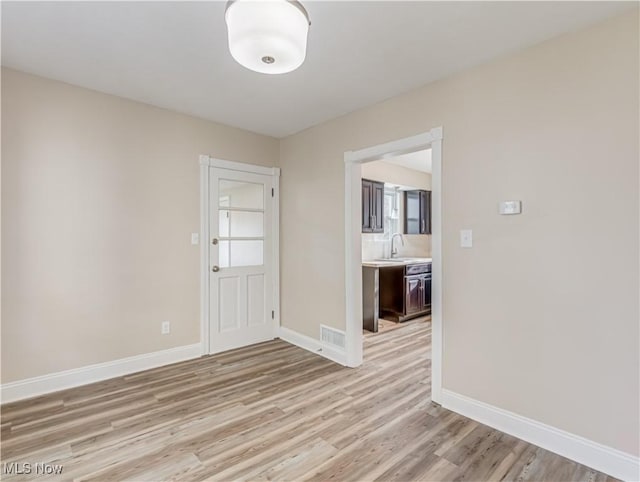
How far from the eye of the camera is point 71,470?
1834mm

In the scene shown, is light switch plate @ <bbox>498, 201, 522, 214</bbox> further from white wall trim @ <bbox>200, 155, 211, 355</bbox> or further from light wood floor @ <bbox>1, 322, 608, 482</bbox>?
white wall trim @ <bbox>200, 155, 211, 355</bbox>

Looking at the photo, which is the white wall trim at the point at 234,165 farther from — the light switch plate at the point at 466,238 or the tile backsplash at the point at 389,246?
the light switch plate at the point at 466,238

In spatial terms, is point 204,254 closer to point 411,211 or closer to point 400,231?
point 400,231

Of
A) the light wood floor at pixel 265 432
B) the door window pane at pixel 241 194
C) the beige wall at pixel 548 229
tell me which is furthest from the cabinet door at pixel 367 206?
the light wood floor at pixel 265 432

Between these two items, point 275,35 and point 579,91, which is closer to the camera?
point 275,35

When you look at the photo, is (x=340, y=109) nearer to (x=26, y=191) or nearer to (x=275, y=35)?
(x=275, y=35)

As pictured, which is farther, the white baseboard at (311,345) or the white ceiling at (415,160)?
the white ceiling at (415,160)

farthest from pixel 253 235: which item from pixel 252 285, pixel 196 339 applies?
pixel 196 339

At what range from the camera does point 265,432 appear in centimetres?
220

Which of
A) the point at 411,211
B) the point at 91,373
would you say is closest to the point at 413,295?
the point at 411,211

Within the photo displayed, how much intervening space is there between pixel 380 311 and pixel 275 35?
462cm

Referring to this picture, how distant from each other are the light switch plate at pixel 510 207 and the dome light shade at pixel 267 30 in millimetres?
1654

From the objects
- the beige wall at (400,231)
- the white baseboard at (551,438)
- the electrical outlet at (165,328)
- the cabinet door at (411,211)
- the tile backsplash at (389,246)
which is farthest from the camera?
the cabinet door at (411,211)

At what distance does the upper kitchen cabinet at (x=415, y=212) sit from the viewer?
19.9ft
